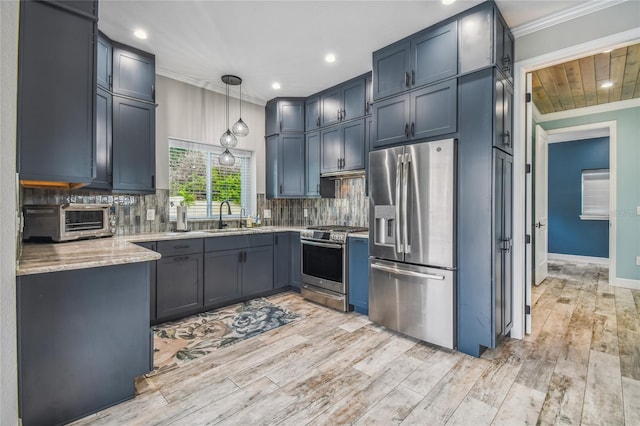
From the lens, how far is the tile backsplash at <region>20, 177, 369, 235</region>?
2.90 metres

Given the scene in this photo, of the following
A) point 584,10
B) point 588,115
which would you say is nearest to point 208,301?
point 584,10

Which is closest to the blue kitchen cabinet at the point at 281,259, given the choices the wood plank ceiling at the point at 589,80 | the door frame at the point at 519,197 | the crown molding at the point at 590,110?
the door frame at the point at 519,197

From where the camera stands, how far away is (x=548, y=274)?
5211 mm

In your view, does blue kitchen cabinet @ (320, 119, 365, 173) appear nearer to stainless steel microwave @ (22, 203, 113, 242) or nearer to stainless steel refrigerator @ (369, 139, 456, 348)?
stainless steel refrigerator @ (369, 139, 456, 348)

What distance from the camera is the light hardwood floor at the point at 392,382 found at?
5.59ft

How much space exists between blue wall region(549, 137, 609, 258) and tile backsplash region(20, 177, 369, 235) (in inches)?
204

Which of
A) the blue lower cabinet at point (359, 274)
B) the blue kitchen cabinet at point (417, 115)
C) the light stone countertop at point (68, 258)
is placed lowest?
the blue lower cabinet at point (359, 274)

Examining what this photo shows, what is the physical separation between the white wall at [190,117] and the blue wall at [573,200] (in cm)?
643

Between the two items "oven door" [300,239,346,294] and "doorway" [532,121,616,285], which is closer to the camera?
"oven door" [300,239,346,294]

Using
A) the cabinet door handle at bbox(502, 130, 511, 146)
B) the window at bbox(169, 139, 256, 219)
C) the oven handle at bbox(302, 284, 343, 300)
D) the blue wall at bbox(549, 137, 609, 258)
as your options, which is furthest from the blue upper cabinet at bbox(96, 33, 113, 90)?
the blue wall at bbox(549, 137, 609, 258)

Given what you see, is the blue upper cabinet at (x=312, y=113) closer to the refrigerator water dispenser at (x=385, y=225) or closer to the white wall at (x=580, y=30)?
the refrigerator water dispenser at (x=385, y=225)

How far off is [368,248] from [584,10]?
265 cm

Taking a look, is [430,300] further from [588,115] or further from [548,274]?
[588,115]

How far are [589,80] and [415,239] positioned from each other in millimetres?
3368
